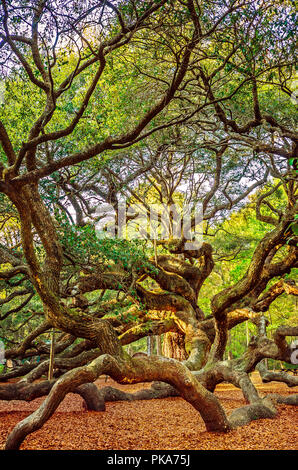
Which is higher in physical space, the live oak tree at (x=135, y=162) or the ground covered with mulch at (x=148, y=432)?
the live oak tree at (x=135, y=162)

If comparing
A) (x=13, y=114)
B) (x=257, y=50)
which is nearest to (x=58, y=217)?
(x=13, y=114)

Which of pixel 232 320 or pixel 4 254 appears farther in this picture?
pixel 232 320

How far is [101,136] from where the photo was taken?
750 cm

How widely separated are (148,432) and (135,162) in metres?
8.37

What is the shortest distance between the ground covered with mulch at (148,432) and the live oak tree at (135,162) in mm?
341

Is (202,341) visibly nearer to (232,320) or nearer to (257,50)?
(232,320)

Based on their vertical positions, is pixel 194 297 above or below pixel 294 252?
below

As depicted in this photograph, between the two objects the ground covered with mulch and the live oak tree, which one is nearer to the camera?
the ground covered with mulch

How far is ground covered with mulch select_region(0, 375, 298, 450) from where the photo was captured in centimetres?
403

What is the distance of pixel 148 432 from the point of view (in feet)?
15.8

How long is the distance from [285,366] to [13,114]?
17.8 meters

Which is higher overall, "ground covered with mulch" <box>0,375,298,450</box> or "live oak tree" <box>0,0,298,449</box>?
"live oak tree" <box>0,0,298,449</box>

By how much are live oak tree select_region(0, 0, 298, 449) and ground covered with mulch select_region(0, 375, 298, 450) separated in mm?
341

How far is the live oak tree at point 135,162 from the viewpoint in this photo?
458 centimetres
